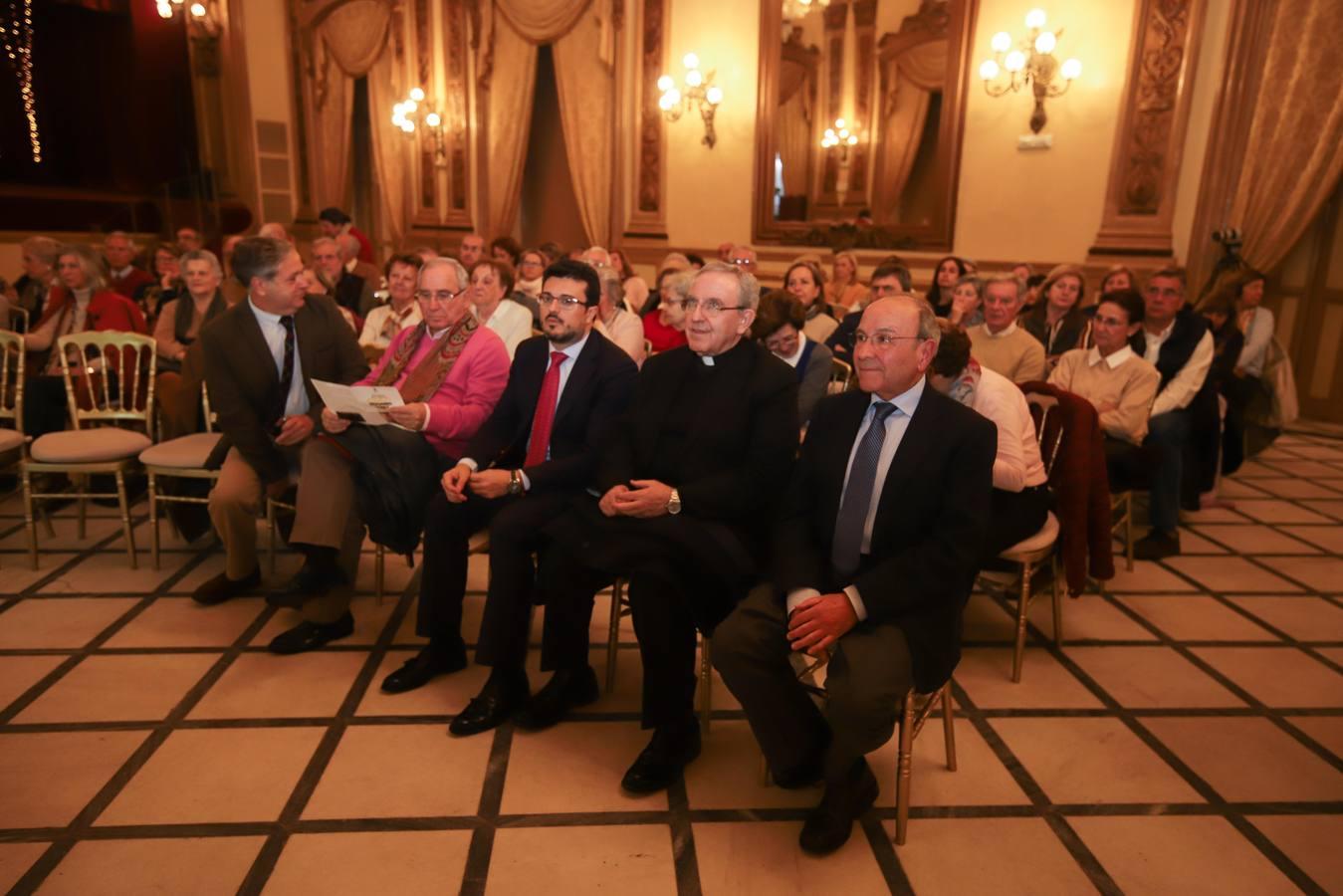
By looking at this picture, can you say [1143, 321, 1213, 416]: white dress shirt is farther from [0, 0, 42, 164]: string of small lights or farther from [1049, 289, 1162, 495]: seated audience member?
[0, 0, 42, 164]: string of small lights

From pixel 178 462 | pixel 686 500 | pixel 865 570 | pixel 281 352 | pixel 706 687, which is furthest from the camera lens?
pixel 178 462

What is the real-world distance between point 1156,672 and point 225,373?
11.8 feet

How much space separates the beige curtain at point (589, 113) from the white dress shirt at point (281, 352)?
19.4 feet

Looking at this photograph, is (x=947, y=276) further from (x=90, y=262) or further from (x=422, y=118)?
(x=422, y=118)

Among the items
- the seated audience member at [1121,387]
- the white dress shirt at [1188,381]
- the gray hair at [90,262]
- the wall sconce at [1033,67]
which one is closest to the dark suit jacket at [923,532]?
the seated audience member at [1121,387]

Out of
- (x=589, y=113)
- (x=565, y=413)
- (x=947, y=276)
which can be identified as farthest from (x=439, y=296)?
(x=589, y=113)

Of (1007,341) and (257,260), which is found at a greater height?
(257,260)

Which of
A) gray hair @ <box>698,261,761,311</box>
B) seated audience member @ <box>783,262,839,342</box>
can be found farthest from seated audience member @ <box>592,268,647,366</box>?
gray hair @ <box>698,261,761,311</box>

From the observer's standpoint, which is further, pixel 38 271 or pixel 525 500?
pixel 38 271

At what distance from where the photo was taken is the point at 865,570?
219 cm

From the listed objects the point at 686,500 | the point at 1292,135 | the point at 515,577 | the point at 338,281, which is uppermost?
the point at 1292,135

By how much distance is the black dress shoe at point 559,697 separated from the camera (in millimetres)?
2633

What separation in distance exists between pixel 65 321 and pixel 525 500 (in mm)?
3730

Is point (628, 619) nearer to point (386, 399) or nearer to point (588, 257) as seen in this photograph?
point (386, 399)
